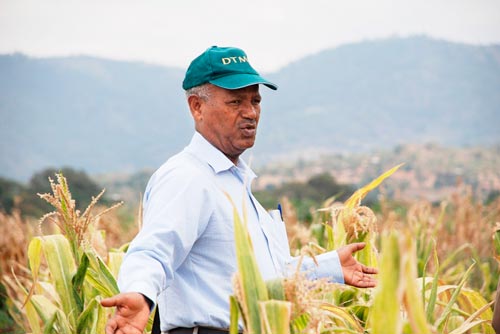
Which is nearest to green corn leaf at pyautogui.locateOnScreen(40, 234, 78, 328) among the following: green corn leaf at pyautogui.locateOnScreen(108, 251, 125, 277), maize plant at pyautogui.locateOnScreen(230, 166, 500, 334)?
green corn leaf at pyautogui.locateOnScreen(108, 251, 125, 277)

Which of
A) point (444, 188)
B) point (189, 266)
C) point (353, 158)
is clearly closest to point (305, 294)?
point (189, 266)

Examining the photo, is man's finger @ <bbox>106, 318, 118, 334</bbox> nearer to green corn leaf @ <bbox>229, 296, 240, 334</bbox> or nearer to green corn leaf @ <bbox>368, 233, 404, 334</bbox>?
green corn leaf @ <bbox>229, 296, 240, 334</bbox>

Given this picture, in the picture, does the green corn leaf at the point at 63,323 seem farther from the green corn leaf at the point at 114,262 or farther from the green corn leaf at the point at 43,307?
the green corn leaf at the point at 114,262

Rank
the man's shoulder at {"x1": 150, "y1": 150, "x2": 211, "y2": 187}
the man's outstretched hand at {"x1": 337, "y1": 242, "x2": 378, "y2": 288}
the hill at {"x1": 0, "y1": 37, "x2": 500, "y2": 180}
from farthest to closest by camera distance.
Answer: the hill at {"x1": 0, "y1": 37, "x2": 500, "y2": 180} → the man's outstretched hand at {"x1": 337, "y1": 242, "x2": 378, "y2": 288} → the man's shoulder at {"x1": 150, "y1": 150, "x2": 211, "y2": 187}

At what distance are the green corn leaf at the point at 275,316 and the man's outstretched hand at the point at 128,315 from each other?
315 mm

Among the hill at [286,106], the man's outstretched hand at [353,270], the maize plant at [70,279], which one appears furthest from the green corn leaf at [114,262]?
the hill at [286,106]

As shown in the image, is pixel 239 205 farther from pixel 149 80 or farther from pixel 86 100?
pixel 149 80

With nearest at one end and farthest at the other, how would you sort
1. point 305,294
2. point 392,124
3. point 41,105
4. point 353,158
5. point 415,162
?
point 305,294 < point 415,162 < point 353,158 < point 392,124 < point 41,105

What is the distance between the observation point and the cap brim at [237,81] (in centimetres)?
238

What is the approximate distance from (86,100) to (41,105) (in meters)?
8.56

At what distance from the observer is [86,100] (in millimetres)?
140125

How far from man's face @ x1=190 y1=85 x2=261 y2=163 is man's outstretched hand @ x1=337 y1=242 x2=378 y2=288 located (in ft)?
1.64

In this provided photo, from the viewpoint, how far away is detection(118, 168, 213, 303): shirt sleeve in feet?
6.21

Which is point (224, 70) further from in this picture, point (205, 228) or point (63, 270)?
point (63, 270)
